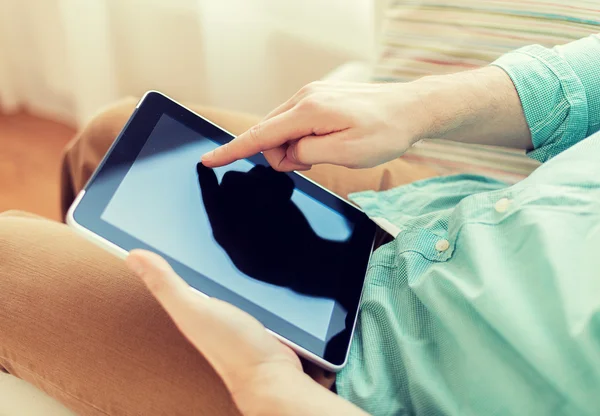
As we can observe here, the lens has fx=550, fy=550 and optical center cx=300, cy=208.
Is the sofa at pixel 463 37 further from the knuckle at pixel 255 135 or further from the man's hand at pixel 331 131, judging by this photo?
the knuckle at pixel 255 135

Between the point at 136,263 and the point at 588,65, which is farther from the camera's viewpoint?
the point at 588,65

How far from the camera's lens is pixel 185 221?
0.51 metres

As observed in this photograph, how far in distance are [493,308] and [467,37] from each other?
1.67 ft

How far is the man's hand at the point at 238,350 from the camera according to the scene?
0.42 m

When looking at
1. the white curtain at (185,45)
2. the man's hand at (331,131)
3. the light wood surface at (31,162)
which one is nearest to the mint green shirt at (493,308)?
the man's hand at (331,131)

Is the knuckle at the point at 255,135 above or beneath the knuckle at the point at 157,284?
above

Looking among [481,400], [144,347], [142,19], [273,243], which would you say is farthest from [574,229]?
[142,19]

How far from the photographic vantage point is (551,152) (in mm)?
687

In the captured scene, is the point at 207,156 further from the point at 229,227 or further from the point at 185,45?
the point at 185,45

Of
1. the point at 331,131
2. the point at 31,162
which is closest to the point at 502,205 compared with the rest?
the point at 331,131

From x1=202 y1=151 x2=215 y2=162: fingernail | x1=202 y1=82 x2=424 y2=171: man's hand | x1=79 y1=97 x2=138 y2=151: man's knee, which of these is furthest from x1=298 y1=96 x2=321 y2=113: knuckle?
x1=79 y1=97 x2=138 y2=151: man's knee

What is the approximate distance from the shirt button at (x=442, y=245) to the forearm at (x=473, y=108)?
13cm

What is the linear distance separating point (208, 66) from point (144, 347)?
90 cm

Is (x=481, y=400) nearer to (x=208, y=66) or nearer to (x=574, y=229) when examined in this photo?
(x=574, y=229)
